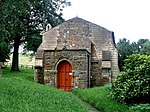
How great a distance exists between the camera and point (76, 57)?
2748cm

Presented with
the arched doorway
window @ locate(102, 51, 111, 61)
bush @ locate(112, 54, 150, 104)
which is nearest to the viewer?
bush @ locate(112, 54, 150, 104)

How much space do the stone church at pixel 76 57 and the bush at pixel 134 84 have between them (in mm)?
9927

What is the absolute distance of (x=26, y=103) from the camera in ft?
42.8

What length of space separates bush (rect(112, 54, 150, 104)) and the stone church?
9.93 meters

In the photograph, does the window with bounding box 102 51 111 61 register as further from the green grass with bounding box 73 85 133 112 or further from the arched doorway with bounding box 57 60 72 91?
the green grass with bounding box 73 85 133 112

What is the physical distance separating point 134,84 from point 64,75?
13338 millimetres

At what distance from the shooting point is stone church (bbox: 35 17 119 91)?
1091 inches

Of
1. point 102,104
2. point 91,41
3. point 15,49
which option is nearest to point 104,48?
point 91,41

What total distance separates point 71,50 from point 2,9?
11195mm

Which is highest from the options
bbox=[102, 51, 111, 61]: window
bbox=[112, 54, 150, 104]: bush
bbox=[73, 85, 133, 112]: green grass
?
bbox=[102, 51, 111, 61]: window

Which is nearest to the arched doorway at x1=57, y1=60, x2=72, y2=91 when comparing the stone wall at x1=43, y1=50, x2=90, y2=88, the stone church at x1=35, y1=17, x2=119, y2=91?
the stone church at x1=35, y1=17, x2=119, y2=91

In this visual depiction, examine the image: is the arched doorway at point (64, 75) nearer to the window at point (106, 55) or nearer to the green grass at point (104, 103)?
the window at point (106, 55)

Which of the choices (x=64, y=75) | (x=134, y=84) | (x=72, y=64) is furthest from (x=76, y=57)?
(x=134, y=84)

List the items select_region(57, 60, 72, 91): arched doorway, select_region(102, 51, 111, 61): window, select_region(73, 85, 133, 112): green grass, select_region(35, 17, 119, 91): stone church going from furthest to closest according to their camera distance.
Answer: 1. select_region(102, 51, 111, 61): window
2. select_region(57, 60, 72, 91): arched doorway
3. select_region(35, 17, 119, 91): stone church
4. select_region(73, 85, 133, 112): green grass
